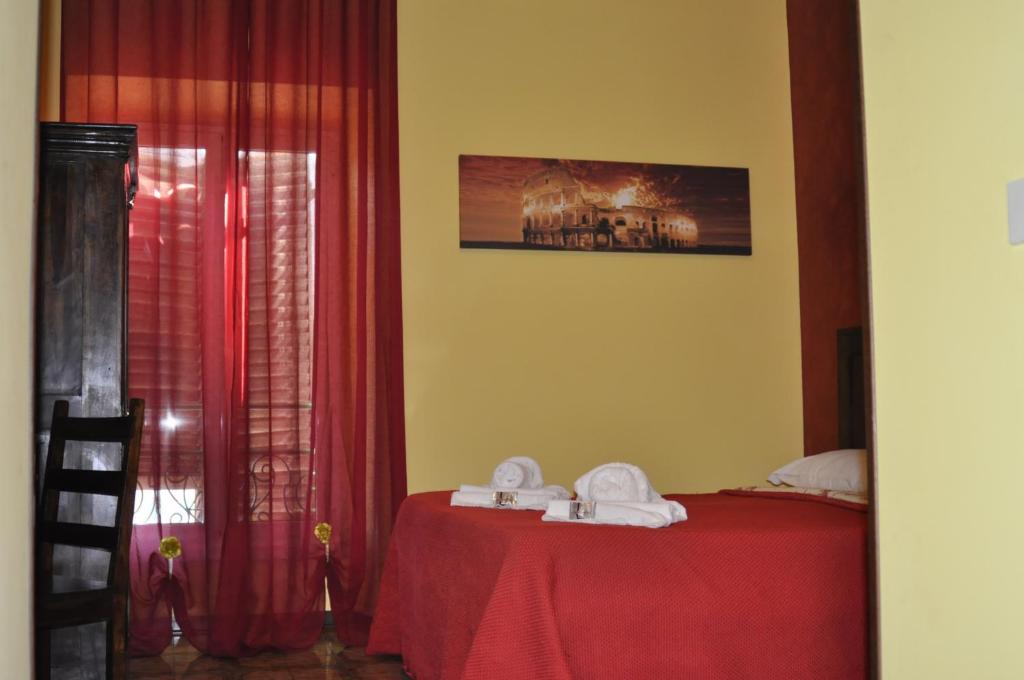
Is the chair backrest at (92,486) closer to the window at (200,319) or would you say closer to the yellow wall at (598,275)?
the window at (200,319)

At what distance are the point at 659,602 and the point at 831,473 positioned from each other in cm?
152

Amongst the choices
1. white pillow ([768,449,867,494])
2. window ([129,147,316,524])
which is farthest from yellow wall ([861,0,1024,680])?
window ([129,147,316,524])

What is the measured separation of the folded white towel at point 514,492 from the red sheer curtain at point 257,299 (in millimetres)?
941

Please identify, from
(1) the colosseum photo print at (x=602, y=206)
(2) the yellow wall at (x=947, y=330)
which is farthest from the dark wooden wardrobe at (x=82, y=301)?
(2) the yellow wall at (x=947, y=330)

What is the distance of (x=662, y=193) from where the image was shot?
4699mm

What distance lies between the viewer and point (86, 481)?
2826mm

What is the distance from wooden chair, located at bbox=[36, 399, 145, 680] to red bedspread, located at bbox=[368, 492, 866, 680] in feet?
2.86

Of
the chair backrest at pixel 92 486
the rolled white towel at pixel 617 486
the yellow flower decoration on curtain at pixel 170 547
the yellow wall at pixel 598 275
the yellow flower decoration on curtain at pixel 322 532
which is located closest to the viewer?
the chair backrest at pixel 92 486

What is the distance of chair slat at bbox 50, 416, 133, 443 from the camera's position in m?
2.77

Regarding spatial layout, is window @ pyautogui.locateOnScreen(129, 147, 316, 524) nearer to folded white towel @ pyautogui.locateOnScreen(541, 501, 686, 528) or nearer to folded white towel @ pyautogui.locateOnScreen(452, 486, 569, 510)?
folded white towel @ pyautogui.locateOnScreen(452, 486, 569, 510)

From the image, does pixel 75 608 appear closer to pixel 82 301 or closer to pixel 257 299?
pixel 82 301

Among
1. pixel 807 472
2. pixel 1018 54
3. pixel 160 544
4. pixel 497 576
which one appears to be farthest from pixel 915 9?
pixel 160 544

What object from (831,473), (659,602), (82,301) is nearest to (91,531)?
(82,301)

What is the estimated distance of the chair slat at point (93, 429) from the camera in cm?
277
